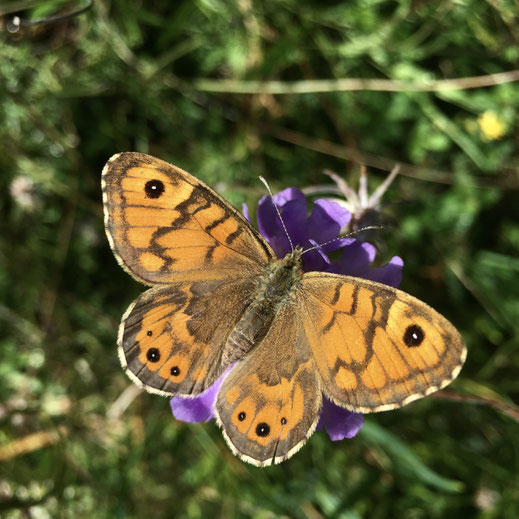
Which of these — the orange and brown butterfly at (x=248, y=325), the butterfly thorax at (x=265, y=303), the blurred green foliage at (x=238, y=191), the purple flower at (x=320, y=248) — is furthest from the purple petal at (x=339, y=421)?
the blurred green foliage at (x=238, y=191)

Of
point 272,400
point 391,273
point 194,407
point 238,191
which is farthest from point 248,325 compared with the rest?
point 238,191

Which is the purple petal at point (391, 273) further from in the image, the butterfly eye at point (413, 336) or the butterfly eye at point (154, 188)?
the butterfly eye at point (154, 188)

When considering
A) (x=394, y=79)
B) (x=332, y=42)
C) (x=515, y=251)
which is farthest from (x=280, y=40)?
(x=515, y=251)

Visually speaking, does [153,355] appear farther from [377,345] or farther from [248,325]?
[377,345]

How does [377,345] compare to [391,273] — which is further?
[391,273]

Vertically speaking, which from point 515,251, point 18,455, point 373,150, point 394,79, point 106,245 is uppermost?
Answer: point 394,79

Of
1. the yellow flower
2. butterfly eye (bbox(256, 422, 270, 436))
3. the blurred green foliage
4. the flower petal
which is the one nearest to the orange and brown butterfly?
butterfly eye (bbox(256, 422, 270, 436))

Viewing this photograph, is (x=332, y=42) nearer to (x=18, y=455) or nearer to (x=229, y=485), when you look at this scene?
(x=229, y=485)
